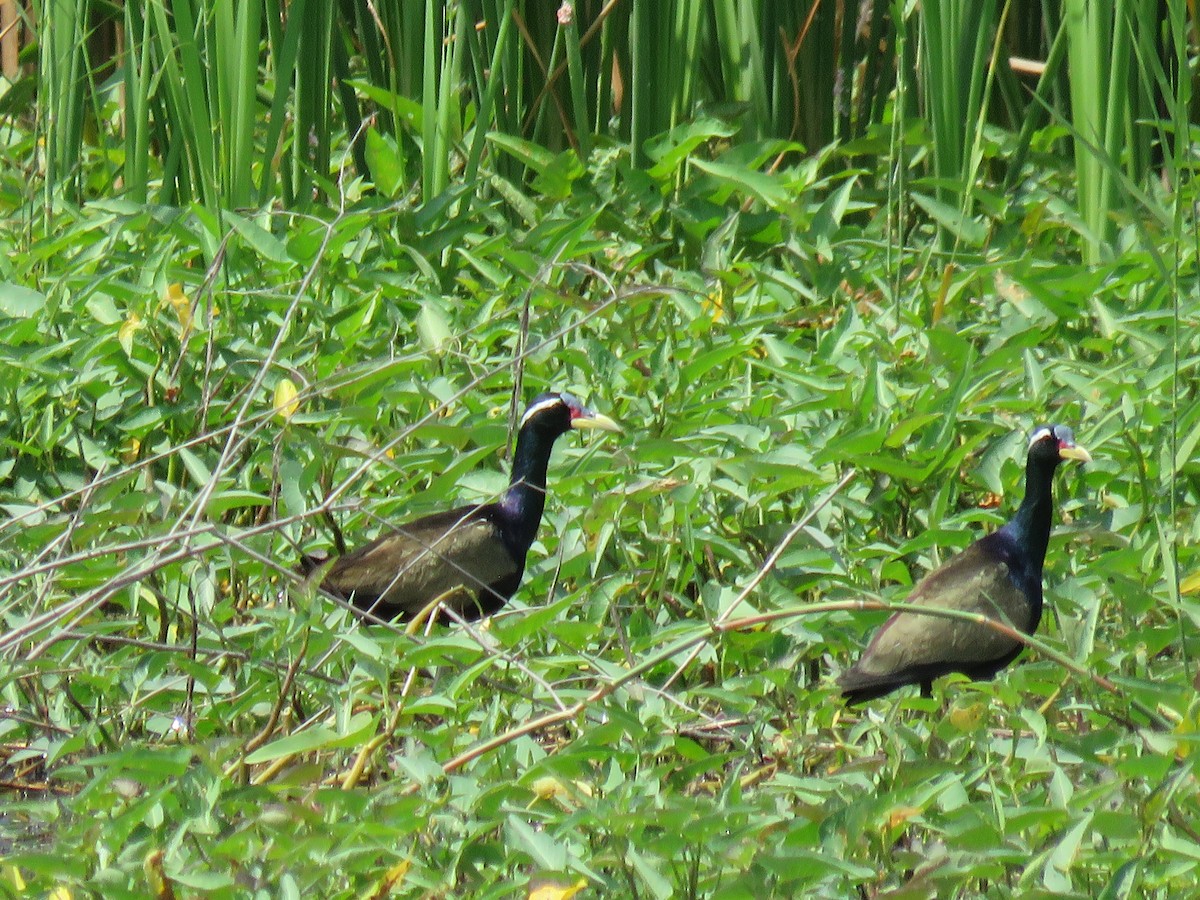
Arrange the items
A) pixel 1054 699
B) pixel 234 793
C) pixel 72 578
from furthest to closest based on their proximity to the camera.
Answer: pixel 72 578
pixel 1054 699
pixel 234 793

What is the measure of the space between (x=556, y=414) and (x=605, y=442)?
A: 13 cm

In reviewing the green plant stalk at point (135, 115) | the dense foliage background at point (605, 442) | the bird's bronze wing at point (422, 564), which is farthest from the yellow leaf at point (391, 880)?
the green plant stalk at point (135, 115)

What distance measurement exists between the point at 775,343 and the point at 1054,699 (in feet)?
4.92

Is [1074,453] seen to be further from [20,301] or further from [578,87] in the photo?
[20,301]

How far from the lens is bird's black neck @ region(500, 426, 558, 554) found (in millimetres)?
4262

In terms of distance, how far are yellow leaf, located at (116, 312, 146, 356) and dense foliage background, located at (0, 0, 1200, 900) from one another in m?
0.01

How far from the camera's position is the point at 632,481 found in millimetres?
3873

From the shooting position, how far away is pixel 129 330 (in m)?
4.54

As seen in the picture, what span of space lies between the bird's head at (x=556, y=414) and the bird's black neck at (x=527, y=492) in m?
0.02

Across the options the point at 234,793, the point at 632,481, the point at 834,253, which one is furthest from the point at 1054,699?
the point at 834,253

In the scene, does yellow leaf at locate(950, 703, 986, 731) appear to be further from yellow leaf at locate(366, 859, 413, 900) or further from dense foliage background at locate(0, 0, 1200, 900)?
yellow leaf at locate(366, 859, 413, 900)

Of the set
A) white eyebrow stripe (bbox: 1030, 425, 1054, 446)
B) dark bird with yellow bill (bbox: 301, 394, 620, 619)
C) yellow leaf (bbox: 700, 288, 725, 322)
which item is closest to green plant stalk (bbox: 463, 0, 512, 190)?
yellow leaf (bbox: 700, 288, 725, 322)

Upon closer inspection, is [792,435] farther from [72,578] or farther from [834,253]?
[72,578]

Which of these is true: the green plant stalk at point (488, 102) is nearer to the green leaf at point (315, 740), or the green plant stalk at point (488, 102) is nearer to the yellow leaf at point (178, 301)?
the yellow leaf at point (178, 301)
